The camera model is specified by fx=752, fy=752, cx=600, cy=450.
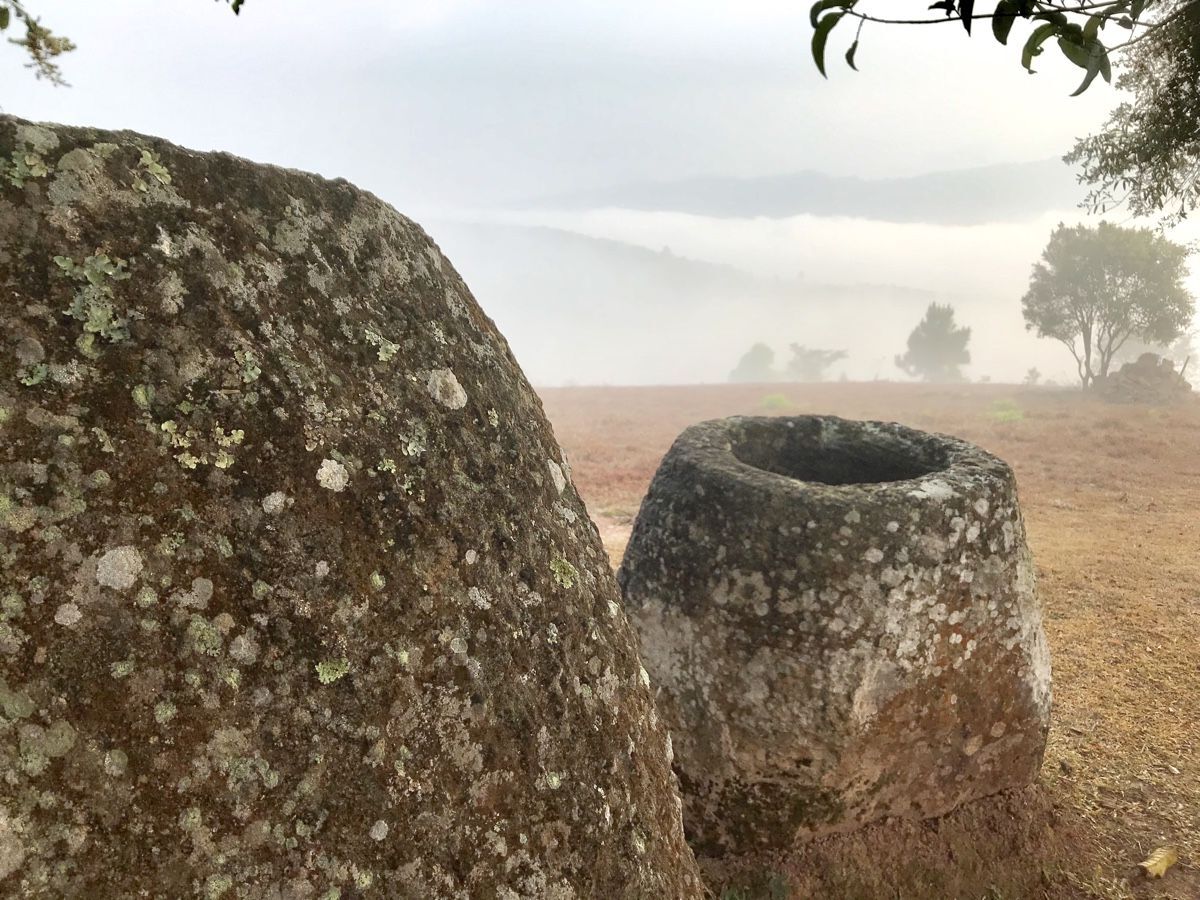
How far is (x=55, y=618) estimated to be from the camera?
1538 mm

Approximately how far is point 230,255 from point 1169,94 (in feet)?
34.0

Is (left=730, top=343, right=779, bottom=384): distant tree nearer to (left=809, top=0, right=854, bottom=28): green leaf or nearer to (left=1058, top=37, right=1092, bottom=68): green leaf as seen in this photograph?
(left=1058, top=37, right=1092, bottom=68): green leaf

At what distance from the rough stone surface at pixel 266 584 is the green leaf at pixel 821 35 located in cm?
133

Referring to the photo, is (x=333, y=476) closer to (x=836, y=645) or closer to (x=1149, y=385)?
(x=836, y=645)

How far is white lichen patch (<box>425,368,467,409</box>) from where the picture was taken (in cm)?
229

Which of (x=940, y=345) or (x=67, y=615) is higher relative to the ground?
(x=940, y=345)

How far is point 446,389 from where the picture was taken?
232 centimetres

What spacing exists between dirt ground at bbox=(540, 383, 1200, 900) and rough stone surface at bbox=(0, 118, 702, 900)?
3071mm

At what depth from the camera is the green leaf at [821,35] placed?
1729mm

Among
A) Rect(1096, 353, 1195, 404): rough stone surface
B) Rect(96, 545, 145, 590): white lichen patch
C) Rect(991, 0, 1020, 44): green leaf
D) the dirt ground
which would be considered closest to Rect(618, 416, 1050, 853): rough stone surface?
the dirt ground

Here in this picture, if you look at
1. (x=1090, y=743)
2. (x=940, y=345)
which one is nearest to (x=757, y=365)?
(x=940, y=345)

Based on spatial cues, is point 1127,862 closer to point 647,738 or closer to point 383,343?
point 647,738

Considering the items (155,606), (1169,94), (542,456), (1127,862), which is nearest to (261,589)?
(155,606)

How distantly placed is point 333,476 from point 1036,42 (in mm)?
2203
